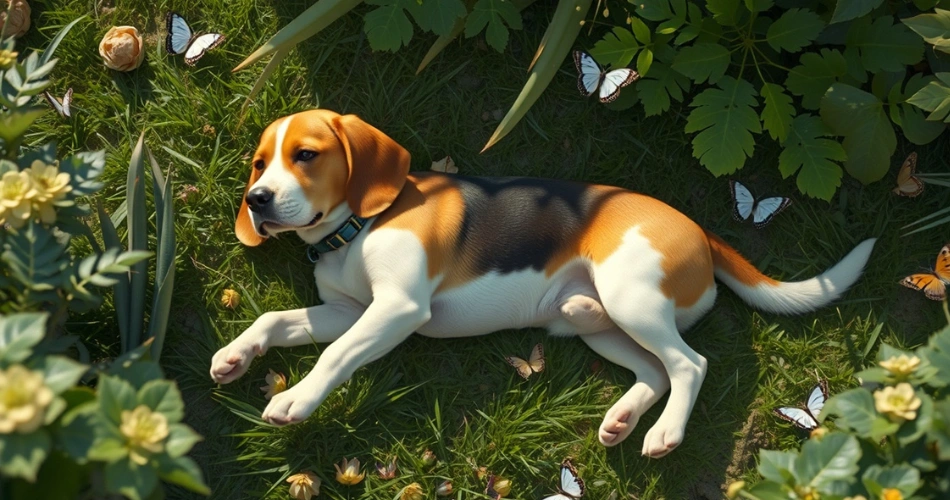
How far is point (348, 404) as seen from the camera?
3.10 meters

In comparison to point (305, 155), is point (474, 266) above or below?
below

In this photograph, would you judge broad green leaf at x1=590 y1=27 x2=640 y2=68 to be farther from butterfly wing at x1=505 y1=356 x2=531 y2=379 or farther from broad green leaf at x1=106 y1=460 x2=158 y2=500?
broad green leaf at x1=106 y1=460 x2=158 y2=500

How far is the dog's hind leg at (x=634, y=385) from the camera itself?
3.04 meters

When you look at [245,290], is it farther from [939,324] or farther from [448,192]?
[939,324]

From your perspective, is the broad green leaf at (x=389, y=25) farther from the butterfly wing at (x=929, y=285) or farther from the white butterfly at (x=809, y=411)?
the butterfly wing at (x=929, y=285)

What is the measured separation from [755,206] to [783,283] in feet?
1.06

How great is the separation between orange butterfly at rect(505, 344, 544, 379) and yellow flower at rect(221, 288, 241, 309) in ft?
3.27

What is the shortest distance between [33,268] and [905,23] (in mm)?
2753

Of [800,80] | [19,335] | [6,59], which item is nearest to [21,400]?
[19,335]

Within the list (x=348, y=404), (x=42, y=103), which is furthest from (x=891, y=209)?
(x=42, y=103)

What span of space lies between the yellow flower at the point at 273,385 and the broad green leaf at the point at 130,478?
1155 mm

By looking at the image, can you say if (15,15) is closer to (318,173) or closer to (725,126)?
(318,173)

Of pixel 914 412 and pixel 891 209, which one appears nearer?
pixel 914 412

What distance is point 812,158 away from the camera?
10.3ft
